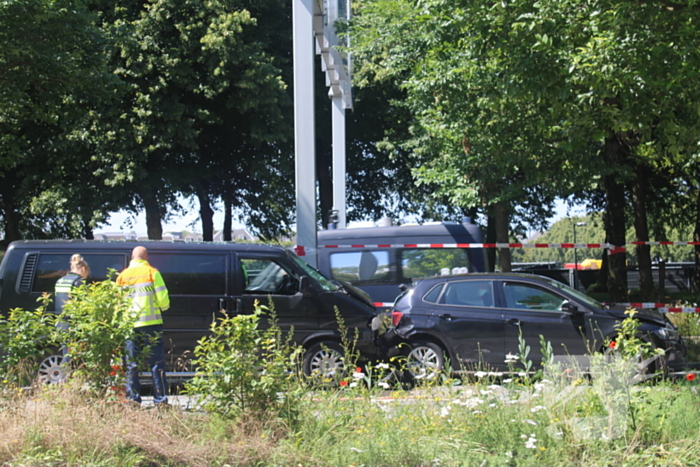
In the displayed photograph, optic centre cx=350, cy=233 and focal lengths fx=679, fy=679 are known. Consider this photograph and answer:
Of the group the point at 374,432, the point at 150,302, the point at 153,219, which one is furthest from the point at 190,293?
the point at 153,219

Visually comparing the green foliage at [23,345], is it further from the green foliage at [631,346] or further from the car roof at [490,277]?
the car roof at [490,277]

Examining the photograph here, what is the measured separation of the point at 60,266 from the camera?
8.55 metres

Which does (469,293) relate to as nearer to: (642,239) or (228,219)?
(642,239)

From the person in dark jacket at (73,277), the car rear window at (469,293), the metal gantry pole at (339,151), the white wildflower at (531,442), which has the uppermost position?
the metal gantry pole at (339,151)

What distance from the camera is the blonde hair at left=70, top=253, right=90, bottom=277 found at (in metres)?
7.88

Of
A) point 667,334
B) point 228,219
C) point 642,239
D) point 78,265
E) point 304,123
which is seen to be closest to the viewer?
point 78,265

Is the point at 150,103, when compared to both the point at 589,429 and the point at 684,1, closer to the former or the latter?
the point at 684,1

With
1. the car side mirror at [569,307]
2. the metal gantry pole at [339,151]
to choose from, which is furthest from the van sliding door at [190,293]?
the metal gantry pole at [339,151]

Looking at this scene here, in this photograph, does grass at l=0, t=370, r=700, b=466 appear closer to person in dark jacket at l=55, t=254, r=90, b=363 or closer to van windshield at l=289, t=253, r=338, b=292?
person in dark jacket at l=55, t=254, r=90, b=363

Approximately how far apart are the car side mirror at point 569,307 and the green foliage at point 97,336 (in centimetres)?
549

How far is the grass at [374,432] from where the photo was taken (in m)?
4.32

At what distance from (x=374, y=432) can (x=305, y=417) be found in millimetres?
513

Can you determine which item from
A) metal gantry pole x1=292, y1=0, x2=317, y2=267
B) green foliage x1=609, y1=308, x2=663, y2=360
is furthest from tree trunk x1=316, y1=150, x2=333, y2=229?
green foliage x1=609, y1=308, x2=663, y2=360

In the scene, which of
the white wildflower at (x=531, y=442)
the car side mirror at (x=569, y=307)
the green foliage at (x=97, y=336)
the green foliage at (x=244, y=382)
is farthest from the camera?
the car side mirror at (x=569, y=307)
